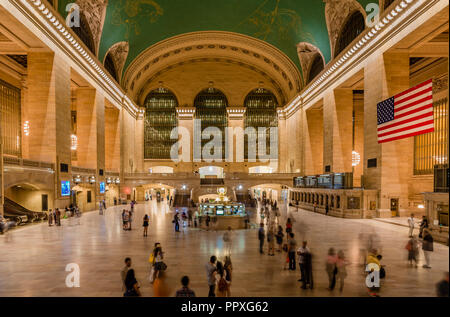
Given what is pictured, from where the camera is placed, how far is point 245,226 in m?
15.7

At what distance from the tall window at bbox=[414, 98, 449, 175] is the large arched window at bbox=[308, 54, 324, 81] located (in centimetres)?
1195

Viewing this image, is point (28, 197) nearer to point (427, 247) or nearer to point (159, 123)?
point (427, 247)

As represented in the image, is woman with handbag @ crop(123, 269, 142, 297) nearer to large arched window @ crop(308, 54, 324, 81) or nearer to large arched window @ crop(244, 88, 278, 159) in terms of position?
large arched window @ crop(308, 54, 324, 81)

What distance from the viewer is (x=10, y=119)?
85.3 feet

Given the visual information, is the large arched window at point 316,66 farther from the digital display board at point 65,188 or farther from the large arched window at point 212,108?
the digital display board at point 65,188

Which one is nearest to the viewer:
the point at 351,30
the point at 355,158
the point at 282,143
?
the point at 351,30

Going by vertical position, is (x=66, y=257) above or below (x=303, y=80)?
below

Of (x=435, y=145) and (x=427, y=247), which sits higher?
(x=435, y=145)

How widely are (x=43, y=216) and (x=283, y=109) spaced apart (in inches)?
1356

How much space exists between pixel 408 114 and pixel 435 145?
521 inches

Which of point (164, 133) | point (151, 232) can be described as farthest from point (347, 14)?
point (164, 133)

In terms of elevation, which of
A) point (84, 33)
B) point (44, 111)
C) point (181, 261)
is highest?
point (84, 33)

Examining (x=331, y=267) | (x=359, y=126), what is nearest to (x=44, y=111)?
(x=331, y=267)
